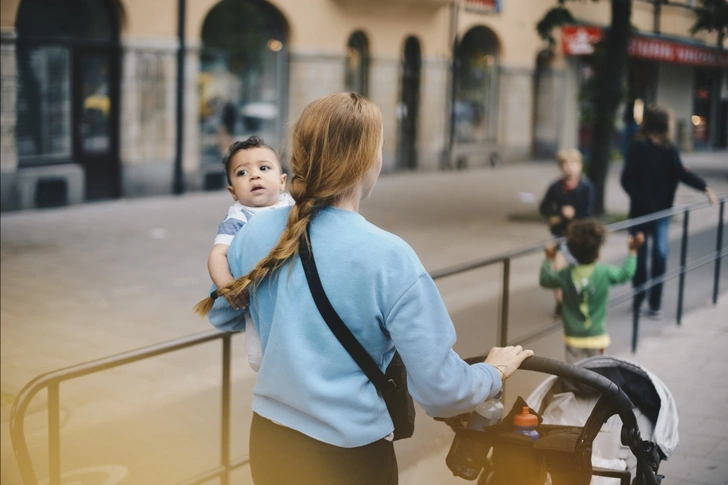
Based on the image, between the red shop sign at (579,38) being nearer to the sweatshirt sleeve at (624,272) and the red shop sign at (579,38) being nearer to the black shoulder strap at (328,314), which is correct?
the sweatshirt sleeve at (624,272)

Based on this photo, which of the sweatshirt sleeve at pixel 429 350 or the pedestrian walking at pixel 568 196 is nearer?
the sweatshirt sleeve at pixel 429 350

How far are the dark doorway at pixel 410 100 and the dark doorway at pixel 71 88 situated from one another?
8761 mm

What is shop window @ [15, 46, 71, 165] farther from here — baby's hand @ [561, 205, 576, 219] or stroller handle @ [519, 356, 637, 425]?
stroller handle @ [519, 356, 637, 425]

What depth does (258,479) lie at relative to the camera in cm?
250

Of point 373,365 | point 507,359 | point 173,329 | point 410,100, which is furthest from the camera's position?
point 410,100

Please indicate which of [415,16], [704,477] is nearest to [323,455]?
[704,477]

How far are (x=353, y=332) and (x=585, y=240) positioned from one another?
148 inches

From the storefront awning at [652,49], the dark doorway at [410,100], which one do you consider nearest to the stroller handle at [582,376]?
the dark doorway at [410,100]

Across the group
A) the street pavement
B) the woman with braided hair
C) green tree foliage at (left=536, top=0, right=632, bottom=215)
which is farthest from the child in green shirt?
green tree foliage at (left=536, top=0, right=632, bottom=215)

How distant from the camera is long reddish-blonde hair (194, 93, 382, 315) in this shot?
2.25 meters

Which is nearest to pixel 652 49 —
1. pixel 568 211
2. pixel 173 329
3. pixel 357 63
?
pixel 357 63

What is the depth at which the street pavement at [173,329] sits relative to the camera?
509cm

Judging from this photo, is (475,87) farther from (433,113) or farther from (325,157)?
(325,157)

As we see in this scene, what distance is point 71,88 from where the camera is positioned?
49.8 feet
